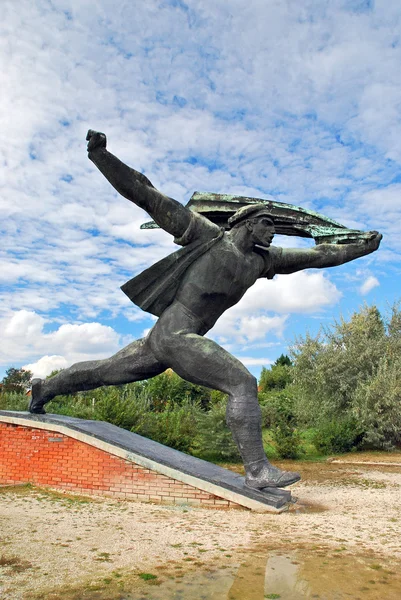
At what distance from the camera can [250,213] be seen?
5.28 m

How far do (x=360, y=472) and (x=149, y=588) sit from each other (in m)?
7.62

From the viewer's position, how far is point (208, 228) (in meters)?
5.16

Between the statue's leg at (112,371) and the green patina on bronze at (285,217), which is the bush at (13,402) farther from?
the green patina on bronze at (285,217)

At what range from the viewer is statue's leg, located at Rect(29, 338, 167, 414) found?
18.3ft

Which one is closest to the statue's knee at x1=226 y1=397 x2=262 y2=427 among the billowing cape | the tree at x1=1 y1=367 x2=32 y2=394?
the billowing cape

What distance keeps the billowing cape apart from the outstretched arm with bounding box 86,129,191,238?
24 centimetres

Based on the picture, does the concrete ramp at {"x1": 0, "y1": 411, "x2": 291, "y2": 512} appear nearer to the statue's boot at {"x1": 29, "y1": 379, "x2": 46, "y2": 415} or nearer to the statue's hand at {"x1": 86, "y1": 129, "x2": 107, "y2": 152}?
the statue's boot at {"x1": 29, "y1": 379, "x2": 46, "y2": 415}

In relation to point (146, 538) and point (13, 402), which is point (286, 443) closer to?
point (13, 402)

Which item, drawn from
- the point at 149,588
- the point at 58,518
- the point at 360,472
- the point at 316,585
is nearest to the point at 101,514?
the point at 58,518

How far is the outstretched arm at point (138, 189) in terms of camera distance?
4.36 m

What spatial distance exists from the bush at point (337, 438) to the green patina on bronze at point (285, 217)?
980cm

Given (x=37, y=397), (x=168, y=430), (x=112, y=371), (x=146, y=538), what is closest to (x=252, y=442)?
(x=146, y=538)

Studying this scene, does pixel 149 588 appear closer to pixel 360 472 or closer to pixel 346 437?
pixel 360 472

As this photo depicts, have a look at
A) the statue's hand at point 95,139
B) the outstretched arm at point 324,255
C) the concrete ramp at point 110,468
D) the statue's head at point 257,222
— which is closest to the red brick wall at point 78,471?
the concrete ramp at point 110,468
